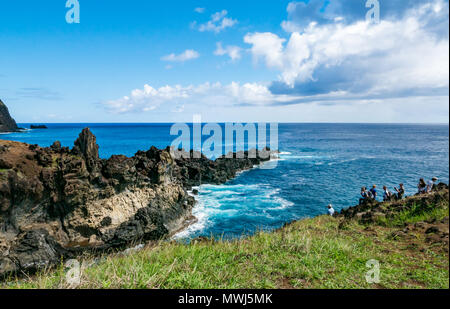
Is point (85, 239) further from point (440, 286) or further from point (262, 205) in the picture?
point (440, 286)

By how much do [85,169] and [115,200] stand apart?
3.89m

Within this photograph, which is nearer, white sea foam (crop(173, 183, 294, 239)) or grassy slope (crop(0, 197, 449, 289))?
grassy slope (crop(0, 197, 449, 289))

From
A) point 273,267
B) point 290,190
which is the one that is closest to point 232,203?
point 290,190

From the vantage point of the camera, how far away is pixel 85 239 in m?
21.0

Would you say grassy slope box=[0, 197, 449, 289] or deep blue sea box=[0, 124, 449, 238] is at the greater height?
grassy slope box=[0, 197, 449, 289]

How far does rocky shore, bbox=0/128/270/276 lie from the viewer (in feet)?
57.1

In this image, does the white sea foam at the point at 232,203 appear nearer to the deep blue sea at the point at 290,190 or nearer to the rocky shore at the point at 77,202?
the deep blue sea at the point at 290,190

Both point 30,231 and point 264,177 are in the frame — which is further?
point 264,177

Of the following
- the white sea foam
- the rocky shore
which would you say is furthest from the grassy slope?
the white sea foam

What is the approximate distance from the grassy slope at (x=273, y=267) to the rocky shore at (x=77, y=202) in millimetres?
14303

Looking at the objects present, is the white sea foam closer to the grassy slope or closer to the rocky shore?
the rocky shore

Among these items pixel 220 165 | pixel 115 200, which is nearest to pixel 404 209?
pixel 115 200

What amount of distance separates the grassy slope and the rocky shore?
14.3m
